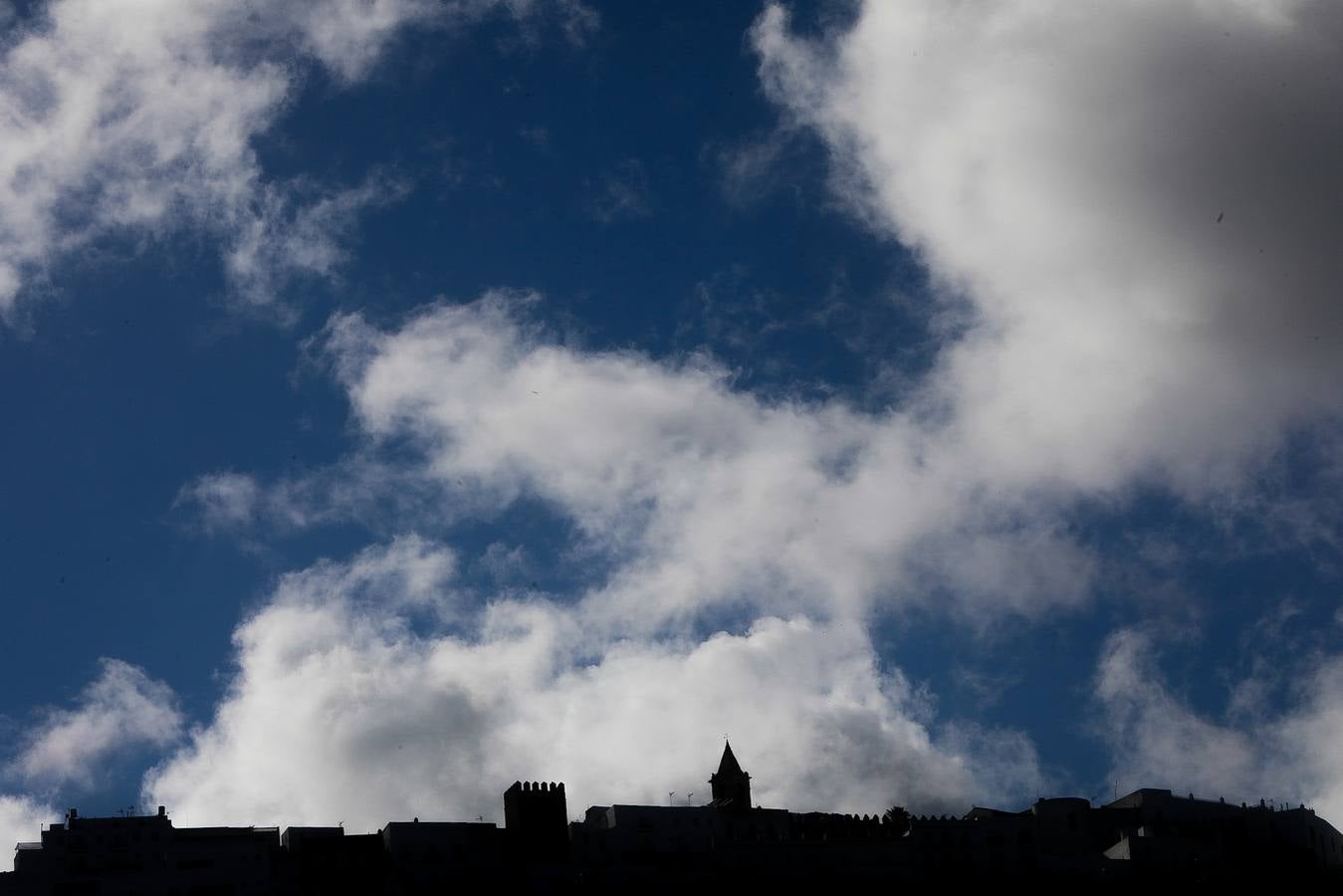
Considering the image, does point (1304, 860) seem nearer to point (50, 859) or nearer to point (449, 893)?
point (449, 893)

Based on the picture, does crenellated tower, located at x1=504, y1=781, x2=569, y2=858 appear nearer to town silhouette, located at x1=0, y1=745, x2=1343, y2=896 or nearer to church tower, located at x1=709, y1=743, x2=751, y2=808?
town silhouette, located at x1=0, y1=745, x2=1343, y2=896

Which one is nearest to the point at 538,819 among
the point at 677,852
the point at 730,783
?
the point at 677,852

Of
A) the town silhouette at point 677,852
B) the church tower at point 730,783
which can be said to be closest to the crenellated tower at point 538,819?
the town silhouette at point 677,852

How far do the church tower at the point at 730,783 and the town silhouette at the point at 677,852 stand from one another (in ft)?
90.6

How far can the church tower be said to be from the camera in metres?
176

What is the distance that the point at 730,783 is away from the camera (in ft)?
586

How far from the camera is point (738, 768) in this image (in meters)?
180

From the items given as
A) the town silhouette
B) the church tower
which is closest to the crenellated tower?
the town silhouette

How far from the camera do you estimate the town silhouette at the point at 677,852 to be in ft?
425

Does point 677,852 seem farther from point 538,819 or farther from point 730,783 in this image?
→ point 730,783

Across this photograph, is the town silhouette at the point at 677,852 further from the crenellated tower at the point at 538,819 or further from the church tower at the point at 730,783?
the church tower at the point at 730,783

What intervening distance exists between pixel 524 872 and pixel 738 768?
52284mm

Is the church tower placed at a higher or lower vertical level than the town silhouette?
higher

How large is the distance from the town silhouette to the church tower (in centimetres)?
2761
